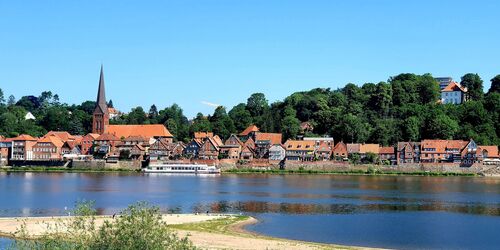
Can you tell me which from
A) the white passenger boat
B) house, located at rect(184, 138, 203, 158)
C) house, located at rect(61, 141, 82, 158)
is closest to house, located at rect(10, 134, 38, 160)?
house, located at rect(61, 141, 82, 158)

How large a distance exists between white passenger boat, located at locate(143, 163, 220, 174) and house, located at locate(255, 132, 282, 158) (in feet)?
33.2

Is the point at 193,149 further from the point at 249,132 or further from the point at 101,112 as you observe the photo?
the point at 101,112

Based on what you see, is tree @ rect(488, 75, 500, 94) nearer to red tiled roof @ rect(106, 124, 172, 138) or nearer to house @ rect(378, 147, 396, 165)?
house @ rect(378, 147, 396, 165)

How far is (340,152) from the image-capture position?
107 meters

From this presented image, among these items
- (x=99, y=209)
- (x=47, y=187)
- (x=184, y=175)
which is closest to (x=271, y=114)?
(x=184, y=175)

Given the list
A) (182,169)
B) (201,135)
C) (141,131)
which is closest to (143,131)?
(141,131)

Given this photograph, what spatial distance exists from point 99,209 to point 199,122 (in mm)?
85003

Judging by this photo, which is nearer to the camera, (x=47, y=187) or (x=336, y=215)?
(x=336, y=215)

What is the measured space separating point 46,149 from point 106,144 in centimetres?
1071

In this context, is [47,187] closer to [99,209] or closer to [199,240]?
[99,209]

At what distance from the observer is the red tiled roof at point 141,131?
400ft

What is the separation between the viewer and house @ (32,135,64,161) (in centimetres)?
11644

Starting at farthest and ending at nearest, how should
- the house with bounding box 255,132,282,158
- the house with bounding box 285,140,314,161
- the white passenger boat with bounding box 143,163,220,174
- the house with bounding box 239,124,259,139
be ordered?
the house with bounding box 239,124,259,139 → the house with bounding box 255,132,282,158 → the house with bounding box 285,140,314,161 → the white passenger boat with bounding box 143,163,220,174

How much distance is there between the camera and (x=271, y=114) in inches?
4995
